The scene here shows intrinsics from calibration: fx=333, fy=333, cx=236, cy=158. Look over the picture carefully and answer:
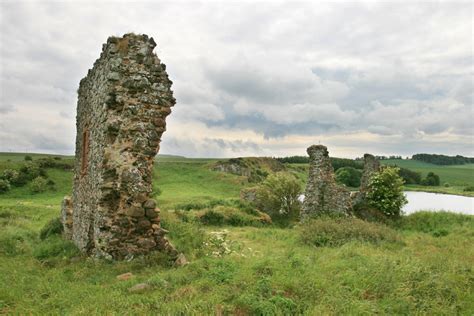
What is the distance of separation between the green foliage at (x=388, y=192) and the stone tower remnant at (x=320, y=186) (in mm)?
2456

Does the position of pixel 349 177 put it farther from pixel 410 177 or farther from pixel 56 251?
pixel 56 251

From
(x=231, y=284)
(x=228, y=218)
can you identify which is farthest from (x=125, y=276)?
(x=228, y=218)

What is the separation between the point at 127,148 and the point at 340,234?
26.0ft

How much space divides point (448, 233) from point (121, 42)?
621 inches

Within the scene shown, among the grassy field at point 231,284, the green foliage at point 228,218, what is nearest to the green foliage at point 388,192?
the green foliage at point 228,218

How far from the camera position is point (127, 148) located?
812 centimetres

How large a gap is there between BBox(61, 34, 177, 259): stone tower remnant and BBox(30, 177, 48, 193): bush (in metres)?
33.0

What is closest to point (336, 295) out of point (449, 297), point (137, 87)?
point (449, 297)

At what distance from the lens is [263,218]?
21141mm

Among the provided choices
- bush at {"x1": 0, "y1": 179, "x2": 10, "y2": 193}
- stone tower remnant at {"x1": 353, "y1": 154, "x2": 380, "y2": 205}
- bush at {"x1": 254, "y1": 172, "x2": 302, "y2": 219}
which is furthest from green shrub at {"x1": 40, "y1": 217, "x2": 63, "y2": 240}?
bush at {"x1": 0, "y1": 179, "x2": 10, "y2": 193}

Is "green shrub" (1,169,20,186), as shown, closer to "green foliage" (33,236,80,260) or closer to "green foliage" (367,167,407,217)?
"green foliage" (33,236,80,260)

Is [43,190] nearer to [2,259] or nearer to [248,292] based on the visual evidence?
[2,259]

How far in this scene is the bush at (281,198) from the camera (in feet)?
76.9

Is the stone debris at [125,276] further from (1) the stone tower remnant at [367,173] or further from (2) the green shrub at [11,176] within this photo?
(2) the green shrub at [11,176]
